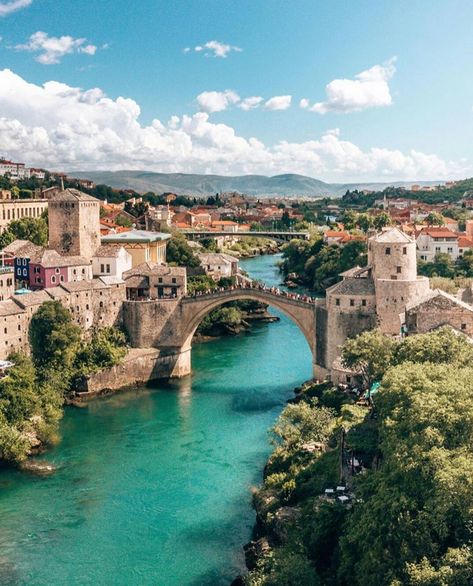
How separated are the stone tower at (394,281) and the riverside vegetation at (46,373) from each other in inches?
516

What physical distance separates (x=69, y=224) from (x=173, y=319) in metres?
8.41

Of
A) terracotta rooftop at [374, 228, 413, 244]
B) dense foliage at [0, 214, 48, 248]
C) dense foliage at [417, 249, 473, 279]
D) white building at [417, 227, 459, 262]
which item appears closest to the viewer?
terracotta rooftop at [374, 228, 413, 244]

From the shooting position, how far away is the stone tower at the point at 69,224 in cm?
4122

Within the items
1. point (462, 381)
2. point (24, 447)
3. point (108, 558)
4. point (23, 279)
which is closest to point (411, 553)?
point (462, 381)

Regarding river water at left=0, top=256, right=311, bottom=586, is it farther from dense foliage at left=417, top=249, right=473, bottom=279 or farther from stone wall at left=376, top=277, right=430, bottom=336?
dense foliage at left=417, top=249, right=473, bottom=279

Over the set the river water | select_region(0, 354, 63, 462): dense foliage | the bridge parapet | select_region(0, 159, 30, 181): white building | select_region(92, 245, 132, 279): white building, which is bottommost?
the river water

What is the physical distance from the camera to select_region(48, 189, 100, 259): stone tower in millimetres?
41219

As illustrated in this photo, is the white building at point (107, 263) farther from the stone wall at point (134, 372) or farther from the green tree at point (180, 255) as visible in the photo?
the green tree at point (180, 255)

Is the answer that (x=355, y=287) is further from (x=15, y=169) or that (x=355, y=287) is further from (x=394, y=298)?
(x=15, y=169)

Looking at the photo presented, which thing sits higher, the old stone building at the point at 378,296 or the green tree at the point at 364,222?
the green tree at the point at 364,222

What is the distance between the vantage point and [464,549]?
13.9m

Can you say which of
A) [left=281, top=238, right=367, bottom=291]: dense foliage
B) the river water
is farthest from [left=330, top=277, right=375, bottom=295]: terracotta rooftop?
[left=281, top=238, right=367, bottom=291]: dense foliage

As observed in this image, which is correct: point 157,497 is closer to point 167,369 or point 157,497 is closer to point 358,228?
point 167,369

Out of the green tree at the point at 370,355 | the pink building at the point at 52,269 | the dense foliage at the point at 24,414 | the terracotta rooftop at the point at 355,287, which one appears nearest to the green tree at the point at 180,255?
→ the pink building at the point at 52,269
